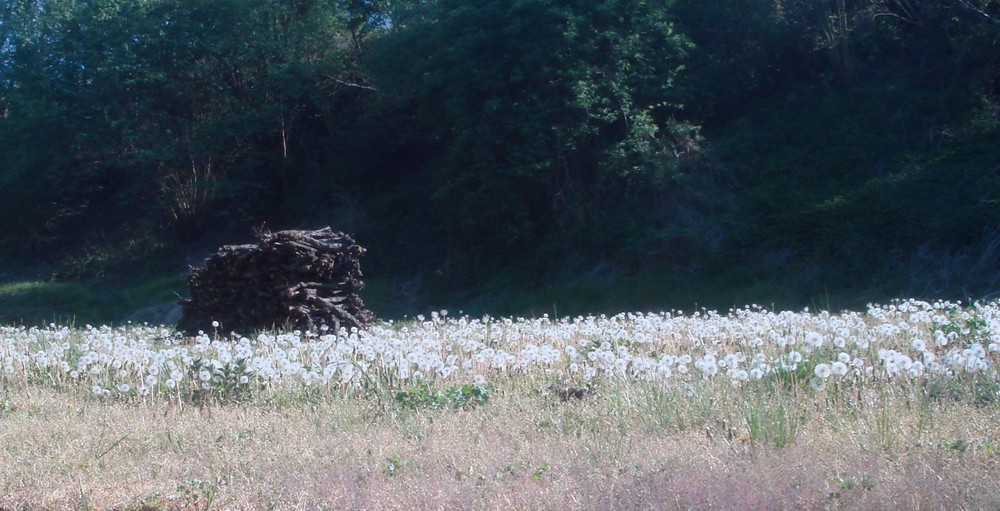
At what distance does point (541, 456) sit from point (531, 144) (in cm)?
2081

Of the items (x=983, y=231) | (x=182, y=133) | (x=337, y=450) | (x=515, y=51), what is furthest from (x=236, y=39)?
(x=337, y=450)

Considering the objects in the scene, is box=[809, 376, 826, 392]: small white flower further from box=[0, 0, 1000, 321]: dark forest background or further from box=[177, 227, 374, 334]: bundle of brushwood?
box=[0, 0, 1000, 321]: dark forest background

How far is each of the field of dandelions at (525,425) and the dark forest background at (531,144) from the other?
13.8 meters

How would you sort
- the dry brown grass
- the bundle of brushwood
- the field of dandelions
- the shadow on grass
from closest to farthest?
1. the dry brown grass
2. the field of dandelions
3. the bundle of brushwood
4. the shadow on grass

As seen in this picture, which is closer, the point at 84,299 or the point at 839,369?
the point at 839,369

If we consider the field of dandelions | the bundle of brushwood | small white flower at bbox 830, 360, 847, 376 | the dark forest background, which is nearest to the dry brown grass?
the field of dandelions

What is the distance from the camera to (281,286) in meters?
13.6

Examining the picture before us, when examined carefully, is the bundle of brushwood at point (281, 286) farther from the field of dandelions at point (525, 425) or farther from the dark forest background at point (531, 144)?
the dark forest background at point (531, 144)

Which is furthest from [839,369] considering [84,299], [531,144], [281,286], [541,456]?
[84,299]

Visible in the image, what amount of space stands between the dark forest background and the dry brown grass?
1510 cm

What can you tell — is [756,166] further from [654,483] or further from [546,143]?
[654,483]

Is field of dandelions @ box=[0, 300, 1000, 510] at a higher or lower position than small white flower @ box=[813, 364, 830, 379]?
lower

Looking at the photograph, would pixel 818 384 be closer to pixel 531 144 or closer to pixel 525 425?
pixel 525 425

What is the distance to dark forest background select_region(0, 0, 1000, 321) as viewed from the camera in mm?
23484
